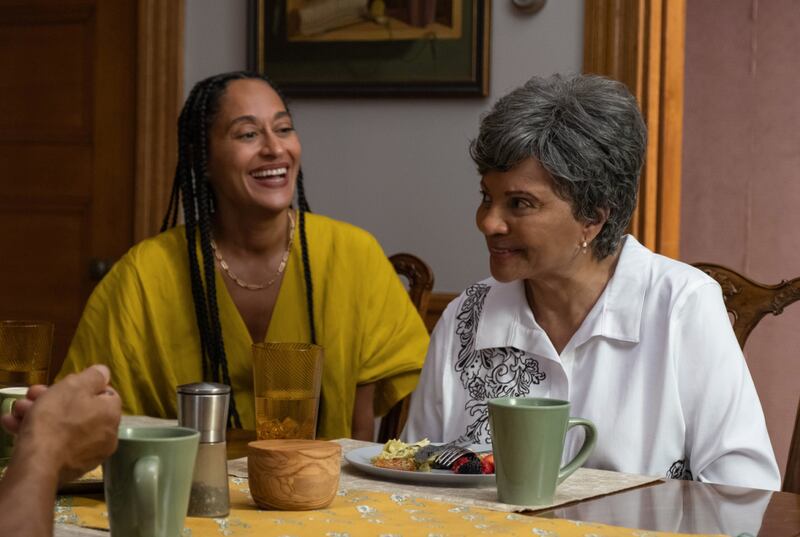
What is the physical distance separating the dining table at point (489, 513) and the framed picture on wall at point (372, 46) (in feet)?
6.99

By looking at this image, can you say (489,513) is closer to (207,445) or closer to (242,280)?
Answer: (207,445)

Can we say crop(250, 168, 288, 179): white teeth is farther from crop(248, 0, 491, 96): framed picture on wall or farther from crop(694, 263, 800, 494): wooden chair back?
crop(694, 263, 800, 494): wooden chair back

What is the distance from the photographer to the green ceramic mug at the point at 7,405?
1.38 meters

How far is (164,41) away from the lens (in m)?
3.81

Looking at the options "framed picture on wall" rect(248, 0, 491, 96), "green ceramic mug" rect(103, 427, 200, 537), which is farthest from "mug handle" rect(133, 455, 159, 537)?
"framed picture on wall" rect(248, 0, 491, 96)

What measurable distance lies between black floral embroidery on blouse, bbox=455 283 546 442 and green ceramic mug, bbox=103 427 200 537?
0.81 meters

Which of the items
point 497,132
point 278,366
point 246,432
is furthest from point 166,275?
point 278,366

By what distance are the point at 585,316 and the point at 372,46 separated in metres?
1.84

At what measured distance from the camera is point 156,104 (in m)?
3.82

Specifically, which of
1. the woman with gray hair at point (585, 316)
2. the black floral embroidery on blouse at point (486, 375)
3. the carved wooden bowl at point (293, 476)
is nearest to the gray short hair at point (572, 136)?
the woman with gray hair at point (585, 316)

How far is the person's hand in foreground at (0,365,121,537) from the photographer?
1016mm

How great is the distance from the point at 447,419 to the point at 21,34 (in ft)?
8.80

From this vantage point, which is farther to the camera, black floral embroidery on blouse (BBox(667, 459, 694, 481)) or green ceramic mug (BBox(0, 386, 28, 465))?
black floral embroidery on blouse (BBox(667, 459, 694, 481))

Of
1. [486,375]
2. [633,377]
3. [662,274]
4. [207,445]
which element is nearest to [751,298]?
[662,274]
